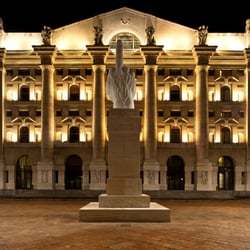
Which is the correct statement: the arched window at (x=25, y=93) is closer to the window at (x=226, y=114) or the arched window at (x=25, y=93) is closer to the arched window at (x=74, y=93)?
the arched window at (x=74, y=93)

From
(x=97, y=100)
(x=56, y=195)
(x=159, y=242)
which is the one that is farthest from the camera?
(x=97, y=100)

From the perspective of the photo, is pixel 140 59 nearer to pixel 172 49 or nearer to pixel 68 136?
pixel 172 49

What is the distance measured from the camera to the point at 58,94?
65125 millimetres

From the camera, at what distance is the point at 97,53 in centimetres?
6316

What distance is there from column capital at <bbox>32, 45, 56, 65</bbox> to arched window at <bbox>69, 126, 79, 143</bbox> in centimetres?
844

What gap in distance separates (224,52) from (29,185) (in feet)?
94.5

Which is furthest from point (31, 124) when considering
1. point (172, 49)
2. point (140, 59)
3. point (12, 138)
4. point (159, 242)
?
point (159, 242)

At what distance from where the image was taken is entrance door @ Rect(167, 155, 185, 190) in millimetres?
63781

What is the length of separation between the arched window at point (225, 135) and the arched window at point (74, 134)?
17799 millimetres

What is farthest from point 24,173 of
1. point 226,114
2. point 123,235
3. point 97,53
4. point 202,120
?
point 123,235

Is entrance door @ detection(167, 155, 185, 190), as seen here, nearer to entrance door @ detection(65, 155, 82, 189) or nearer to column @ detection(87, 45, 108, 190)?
column @ detection(87, 45, 108, 190)

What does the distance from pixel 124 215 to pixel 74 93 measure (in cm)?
4090

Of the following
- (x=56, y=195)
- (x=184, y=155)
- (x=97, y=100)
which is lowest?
(x=56, y=195)

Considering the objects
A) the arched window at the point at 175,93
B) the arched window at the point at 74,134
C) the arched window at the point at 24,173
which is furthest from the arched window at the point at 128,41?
the arched window at the point at 24,173
